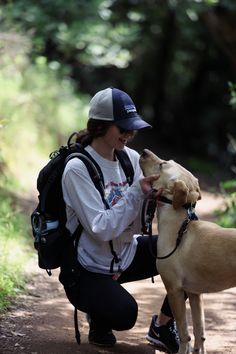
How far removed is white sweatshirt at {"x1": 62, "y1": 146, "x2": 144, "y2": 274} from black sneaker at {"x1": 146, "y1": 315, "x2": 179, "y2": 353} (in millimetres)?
484

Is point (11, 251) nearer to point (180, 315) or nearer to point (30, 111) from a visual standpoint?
point (180, 315)

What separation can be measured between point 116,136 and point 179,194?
2.05 feet

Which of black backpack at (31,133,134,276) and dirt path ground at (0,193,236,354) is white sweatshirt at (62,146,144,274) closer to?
black backpack at (31,133,134,276)

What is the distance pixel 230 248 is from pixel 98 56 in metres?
9.95

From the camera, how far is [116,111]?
4285mm

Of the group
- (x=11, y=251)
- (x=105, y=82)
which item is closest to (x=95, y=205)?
(x=11, y=251)

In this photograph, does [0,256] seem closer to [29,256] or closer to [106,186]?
[29,256]

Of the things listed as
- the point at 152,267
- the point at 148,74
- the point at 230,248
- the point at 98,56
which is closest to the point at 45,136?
the point at 98,56

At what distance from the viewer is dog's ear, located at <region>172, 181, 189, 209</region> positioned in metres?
3.97

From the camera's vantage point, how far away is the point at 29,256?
6.79 m

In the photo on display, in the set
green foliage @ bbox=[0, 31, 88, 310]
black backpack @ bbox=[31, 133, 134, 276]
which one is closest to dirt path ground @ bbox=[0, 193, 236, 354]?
green foliage @ bbox=[0, 31, 88, 310]

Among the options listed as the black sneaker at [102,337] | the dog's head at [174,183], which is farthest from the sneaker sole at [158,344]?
the dog's head at [174,183]

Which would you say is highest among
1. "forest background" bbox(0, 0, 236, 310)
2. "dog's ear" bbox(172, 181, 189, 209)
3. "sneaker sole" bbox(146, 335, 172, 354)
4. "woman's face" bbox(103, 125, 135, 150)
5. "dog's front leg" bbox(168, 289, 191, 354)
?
"woman's face" bbox(103, 125, 135, 150)

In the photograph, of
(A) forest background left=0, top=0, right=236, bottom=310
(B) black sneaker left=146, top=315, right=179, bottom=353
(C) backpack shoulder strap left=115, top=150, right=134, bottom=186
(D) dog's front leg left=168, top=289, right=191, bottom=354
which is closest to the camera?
(D) dog's front leg left=168, top=289, right=191, bottom=354
